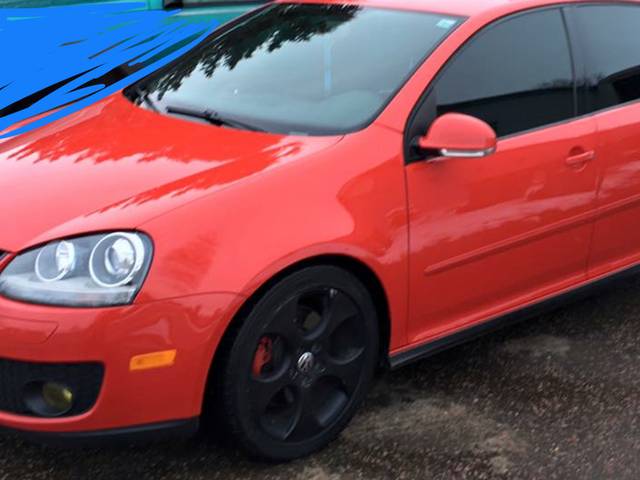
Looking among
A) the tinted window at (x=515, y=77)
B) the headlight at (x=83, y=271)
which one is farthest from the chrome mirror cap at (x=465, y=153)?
the headlight at (x=83, y=271)

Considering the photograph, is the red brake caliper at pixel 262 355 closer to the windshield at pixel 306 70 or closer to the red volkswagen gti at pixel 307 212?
the red volkswagen gti at pixel 307 212

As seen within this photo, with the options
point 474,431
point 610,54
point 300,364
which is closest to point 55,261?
point 300,364

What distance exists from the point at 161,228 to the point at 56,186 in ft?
1.60

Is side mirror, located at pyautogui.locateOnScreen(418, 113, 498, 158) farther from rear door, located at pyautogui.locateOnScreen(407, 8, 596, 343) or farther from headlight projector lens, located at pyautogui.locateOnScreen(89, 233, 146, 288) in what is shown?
headlight projector lens, located at pyautogui.locateOnScreen(89, 233, 146, 288)

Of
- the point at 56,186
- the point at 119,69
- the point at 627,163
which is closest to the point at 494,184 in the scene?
the point at 627,163

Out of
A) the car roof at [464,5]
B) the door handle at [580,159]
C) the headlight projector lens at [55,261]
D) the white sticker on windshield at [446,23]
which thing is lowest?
the door handle at [580,159]

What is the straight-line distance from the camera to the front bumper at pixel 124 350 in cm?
244

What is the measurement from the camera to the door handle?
11.2 feet

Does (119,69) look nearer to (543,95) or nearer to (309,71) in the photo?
(309,71)

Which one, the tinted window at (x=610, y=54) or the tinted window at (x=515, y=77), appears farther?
the tinted window at (x=610, y=54)

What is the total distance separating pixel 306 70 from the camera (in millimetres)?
3416

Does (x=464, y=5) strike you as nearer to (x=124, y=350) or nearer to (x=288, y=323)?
(x=288, y=323)

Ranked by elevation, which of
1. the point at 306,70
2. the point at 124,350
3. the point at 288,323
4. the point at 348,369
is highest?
the point at 306,70

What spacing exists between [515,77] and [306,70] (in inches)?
30.8
